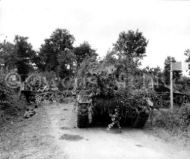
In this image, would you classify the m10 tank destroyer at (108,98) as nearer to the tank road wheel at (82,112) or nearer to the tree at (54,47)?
the tank road wheel at (82,112)

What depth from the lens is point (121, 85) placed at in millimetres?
6523

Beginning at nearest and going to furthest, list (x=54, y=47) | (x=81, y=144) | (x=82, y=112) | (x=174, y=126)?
(x=81, y=144) < (x=82, y=112) < (x=174, y=126) < (x=54, y=47)

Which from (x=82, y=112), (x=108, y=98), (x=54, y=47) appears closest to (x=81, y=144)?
(x=82, y=112)

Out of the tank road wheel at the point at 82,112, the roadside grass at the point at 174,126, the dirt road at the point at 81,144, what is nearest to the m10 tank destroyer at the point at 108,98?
the tank road wheel at the point at 82,112

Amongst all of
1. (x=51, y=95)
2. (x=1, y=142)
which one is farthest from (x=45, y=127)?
(x=51, y=95)

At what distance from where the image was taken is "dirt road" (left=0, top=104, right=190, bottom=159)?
172 inches

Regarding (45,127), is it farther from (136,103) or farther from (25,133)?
(136,103)

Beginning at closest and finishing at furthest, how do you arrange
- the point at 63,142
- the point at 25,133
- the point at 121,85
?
the point at 63,142 < the point at 25,133 < the point at 121,85

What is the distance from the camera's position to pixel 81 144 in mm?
5055

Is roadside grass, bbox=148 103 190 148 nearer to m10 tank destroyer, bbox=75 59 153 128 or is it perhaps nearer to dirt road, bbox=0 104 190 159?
dirt road, bbox=0 104 190 159

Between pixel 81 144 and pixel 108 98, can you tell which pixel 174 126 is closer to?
pixel 108 98

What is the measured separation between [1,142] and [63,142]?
4.23 ft

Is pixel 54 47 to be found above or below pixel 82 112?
above

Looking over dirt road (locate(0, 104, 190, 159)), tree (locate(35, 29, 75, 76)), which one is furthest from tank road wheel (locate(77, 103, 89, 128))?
tree (locate(35, 29, 75, 76))
